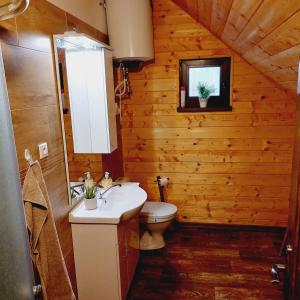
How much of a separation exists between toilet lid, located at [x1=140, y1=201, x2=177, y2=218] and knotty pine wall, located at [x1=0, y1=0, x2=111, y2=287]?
93 cm

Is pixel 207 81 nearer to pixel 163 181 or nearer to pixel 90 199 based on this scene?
pixel 163 181

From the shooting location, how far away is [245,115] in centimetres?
298

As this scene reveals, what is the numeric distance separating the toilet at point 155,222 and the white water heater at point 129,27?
57.8 inches

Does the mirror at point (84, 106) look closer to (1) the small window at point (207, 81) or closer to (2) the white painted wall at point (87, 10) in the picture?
(2) the white painted wall at point (87, 10)

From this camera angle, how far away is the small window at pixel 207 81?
298cm

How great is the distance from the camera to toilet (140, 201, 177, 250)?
8.91ft

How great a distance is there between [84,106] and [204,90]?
1.39 meters

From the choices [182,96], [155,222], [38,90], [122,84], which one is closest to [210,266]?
[155,222]

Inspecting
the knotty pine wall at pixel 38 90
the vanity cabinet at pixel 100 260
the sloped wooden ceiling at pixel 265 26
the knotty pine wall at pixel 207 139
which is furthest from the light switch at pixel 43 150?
the knotty pine wall at pixel 207 139

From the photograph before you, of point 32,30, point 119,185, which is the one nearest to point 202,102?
point 119,185

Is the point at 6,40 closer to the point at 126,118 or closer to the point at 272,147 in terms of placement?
the point at 126,118

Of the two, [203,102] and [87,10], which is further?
[203,102]

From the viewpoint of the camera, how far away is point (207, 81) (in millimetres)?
3053

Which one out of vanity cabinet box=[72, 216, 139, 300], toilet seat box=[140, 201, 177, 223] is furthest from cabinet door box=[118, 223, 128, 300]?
toilet seat box=[140, 201, 177, 223]
